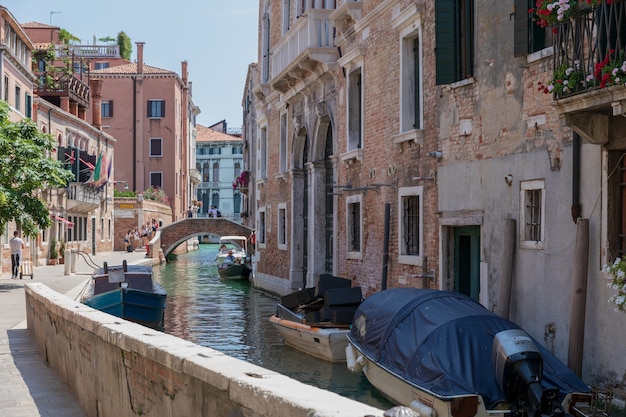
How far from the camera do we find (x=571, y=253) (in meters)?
10.1

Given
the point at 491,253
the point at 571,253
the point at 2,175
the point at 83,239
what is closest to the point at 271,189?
the point at 2,175

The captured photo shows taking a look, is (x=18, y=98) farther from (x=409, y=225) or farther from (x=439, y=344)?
(x=439, y=344)

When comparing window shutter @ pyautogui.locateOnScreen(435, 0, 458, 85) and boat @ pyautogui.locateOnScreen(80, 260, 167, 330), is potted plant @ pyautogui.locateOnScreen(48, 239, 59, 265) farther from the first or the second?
window shutter @ pyautogui.locateOnScreen(435, 0, 458, 85)

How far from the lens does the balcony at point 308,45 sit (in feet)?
62.3

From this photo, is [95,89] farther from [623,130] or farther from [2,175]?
[623,130]

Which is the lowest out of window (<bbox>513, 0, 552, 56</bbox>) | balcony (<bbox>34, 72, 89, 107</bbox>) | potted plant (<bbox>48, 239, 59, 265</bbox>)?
potted plant (<bbox>48, 239, 59, 265</bbox>)

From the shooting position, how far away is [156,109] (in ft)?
196

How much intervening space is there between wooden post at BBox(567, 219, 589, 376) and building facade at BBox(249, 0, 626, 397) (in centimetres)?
1

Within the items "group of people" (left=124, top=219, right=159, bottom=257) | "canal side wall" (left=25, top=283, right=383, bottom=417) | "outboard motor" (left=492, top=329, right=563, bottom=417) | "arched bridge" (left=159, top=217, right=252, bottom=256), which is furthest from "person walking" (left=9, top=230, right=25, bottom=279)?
"group of people" (left=124, top=219, right=159, bottom=257)

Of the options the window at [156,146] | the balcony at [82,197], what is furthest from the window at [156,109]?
the balcony at [82,197]

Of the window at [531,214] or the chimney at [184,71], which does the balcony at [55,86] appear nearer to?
the chimney at [184,71]

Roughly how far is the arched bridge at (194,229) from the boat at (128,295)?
28010 mm

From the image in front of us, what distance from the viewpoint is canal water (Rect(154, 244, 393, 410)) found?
12.4m

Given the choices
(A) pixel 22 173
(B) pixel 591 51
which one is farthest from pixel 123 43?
(B) pixel 591 51
